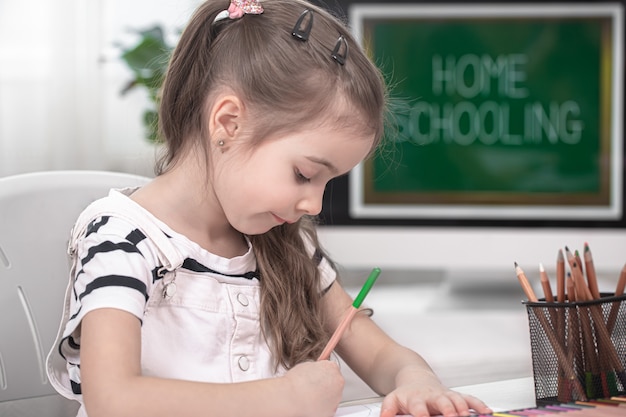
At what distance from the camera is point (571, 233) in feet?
8.52

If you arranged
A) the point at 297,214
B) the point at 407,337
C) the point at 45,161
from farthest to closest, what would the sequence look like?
the point at 45,161
the point at 407,337
the point at 297,214

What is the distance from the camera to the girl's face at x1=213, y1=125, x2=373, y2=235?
759 mm

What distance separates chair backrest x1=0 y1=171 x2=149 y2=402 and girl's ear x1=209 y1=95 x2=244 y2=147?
0.27 meters

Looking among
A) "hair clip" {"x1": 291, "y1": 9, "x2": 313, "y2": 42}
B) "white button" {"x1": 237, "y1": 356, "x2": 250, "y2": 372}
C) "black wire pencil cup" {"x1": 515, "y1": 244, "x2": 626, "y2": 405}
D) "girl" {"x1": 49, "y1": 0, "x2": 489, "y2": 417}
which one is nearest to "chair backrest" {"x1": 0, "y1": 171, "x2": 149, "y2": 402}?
"girl" {"x1": 49, "y1": 0, "x2": 489, "y2": 417}

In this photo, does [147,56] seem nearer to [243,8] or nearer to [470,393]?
[243,8]

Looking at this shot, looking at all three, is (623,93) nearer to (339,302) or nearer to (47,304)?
(339,302)

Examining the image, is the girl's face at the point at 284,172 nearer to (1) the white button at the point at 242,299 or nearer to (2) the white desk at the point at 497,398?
(1) the white button at the point at 242,299

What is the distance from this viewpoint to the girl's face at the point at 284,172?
759mm

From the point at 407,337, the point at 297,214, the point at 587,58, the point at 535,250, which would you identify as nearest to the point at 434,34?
the point at 587,58

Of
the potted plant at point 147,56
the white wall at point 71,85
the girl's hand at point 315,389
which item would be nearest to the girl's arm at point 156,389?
the girl's hand at point 315,389

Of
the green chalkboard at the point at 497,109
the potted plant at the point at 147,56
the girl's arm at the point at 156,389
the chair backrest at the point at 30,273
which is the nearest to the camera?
the girl's arm at the point at 156,389

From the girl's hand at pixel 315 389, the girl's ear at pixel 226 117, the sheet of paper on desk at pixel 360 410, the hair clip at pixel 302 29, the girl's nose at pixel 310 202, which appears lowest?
the sheet of paper on desk at pixel 360 410

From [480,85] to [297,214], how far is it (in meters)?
2.01

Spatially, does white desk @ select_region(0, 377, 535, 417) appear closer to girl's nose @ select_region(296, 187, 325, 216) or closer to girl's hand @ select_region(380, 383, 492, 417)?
girl's hand @ select_region(380, 383, 492, 417)
